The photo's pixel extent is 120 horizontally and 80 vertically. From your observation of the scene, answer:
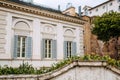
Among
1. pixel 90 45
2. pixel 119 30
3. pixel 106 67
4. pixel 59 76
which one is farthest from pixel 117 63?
pixel 90 45

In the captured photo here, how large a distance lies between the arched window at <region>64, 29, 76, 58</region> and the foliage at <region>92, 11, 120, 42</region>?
608 cm

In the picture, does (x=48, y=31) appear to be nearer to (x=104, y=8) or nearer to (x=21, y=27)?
(x=21, y=27)

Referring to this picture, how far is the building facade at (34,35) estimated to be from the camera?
16281 millimetres

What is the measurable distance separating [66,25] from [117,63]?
32.5 feet

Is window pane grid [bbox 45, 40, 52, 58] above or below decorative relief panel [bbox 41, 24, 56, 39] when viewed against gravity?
below

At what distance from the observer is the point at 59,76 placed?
10594 mm

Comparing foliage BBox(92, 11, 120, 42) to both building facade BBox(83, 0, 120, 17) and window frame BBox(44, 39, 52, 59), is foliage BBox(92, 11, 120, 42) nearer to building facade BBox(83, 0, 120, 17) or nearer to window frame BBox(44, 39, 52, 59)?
window frame BBox(44, 39, 52, 59)

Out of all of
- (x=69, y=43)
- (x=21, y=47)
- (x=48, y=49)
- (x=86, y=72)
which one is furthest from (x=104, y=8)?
(x=86, y=72)

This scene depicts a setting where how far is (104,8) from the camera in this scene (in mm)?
50438

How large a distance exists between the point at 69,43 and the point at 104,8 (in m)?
32.0

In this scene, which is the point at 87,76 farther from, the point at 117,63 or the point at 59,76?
the point at 117,63

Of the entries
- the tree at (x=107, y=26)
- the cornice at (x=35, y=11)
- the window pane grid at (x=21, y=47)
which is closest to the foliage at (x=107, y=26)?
the tree at (x=107, y=26)

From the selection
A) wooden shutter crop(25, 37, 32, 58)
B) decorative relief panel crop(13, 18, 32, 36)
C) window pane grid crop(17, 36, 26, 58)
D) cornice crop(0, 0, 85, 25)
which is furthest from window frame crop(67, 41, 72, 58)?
window pane grid crop(17, 36, 26, 58)

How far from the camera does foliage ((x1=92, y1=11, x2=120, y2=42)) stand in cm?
2527
